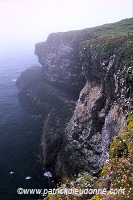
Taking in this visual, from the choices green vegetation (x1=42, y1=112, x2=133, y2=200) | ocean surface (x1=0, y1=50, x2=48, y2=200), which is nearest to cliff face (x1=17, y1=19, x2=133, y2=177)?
ocean surface (x1=0, y1=50, x2=48, y2=200)

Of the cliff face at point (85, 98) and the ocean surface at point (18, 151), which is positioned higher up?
the cliff face at point (85, 98)

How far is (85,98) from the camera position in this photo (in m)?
44.9

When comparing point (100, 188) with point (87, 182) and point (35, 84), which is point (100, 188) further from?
point (35, 84)

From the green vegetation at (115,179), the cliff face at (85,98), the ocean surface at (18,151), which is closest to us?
the green vegetation at (115,179)

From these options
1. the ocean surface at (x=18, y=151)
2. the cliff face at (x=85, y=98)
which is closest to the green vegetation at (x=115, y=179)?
the cliff face at (x=85, y=98)

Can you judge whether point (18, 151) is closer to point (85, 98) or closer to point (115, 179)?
point (85, 98)

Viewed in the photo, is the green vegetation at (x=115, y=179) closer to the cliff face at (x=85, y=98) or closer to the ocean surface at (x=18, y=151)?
the cliff face at (x=85, y=98)

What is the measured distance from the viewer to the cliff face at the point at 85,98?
31531mm

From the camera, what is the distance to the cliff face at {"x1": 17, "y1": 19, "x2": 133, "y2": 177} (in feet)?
103

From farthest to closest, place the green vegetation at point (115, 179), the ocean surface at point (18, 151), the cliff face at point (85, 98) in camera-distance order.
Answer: the ocean surface at point (18, 151) < the cliff face at point (85, 98) < the green vegetation at point (115, 179)

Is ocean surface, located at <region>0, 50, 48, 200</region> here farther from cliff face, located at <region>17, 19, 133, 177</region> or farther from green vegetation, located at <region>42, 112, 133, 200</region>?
green vegetation, located at <region>42, 112, 133, 200</region>

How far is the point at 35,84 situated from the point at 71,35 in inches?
1126

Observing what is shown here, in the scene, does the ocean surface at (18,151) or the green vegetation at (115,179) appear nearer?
the green vegetation at (115,179)

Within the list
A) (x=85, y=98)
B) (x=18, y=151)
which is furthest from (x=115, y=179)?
(x=18, y=151)
